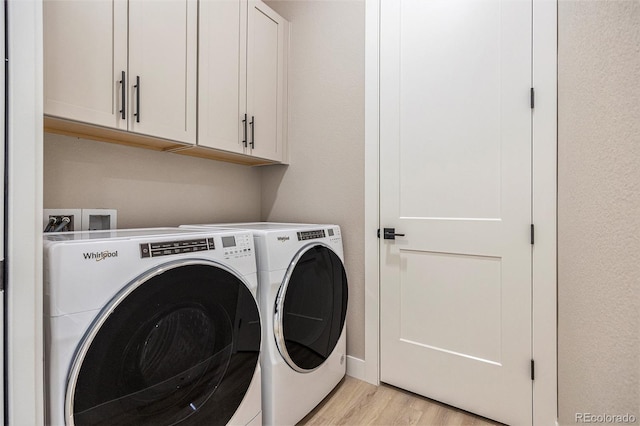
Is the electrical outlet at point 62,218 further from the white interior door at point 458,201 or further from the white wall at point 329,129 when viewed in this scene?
the white interior door at point 458,201

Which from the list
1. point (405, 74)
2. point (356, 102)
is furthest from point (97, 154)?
point (405, 74)

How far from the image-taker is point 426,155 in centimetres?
178

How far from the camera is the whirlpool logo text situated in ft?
2.85

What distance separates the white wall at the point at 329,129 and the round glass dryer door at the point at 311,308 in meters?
0.26

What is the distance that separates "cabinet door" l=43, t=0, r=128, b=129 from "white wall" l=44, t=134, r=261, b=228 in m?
0.31

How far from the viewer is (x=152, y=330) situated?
3.16 feet

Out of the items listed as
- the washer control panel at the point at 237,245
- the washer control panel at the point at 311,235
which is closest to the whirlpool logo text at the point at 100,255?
the washer control panel at the point at 237,245

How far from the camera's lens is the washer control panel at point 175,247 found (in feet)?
3.23

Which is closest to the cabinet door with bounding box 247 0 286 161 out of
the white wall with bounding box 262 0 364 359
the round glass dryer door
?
the white wall with bounding box 262 0 364 359

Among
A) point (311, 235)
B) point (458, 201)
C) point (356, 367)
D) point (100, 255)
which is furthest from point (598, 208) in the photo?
point (356, 367)

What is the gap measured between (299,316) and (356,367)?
2.41 ft

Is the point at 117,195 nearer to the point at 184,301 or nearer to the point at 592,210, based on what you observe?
the point at 184,301

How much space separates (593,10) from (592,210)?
1.93 ft

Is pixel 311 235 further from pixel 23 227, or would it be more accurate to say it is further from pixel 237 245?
pixel 23 227
